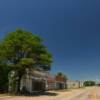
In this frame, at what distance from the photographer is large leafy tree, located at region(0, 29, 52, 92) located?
141 ft

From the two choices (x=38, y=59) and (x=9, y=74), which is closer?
(x=38, y=59)

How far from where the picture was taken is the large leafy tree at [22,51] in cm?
4288

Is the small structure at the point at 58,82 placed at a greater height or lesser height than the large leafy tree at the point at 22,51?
lesser

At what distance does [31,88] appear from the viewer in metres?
55.3

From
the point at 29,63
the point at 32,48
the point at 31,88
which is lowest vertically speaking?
the point at 31,88

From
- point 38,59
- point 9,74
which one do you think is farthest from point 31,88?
point 38,59

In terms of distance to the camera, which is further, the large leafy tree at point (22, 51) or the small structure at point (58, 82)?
the small structure at point (58, 82)

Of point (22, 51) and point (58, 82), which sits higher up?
point (22, 51)

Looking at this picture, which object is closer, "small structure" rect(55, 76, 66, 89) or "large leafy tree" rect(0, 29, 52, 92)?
"large leafy tree" rect(0, 29, 52, 92)

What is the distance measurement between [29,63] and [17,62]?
311 cm

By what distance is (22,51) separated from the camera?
44.2 m

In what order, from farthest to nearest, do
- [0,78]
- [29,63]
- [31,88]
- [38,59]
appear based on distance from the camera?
[31,88]
[0,78]
[38,59]
[29,63]

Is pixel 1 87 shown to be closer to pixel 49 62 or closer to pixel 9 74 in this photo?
pixel 9 74

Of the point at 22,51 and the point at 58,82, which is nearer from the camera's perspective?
the point at 22,51
